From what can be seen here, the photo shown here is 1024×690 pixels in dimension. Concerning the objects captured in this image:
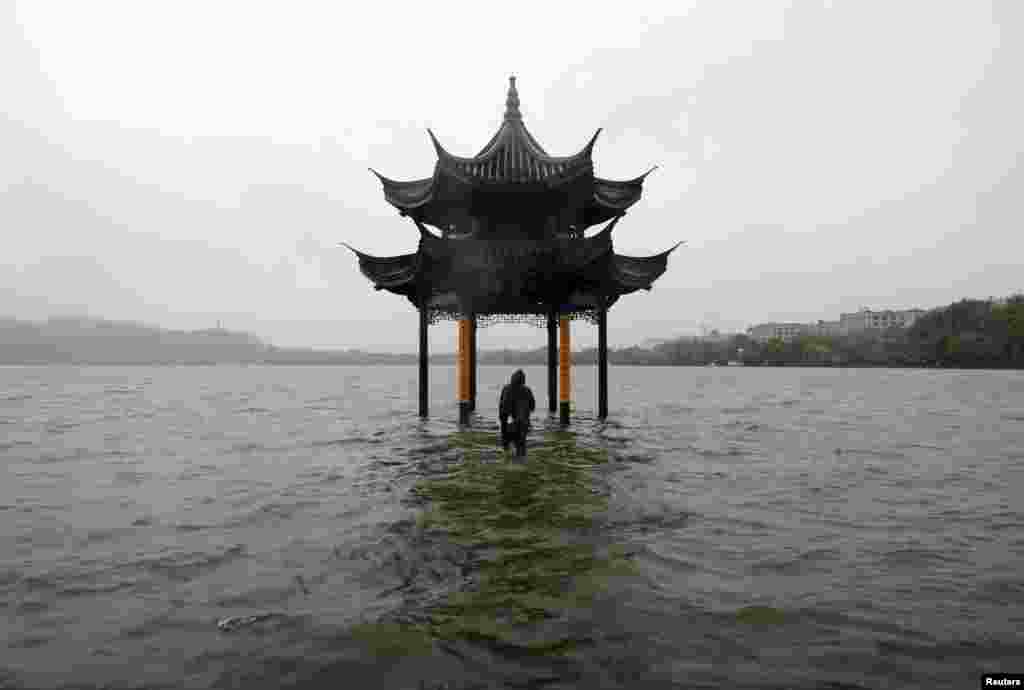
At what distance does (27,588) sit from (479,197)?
42.7 feet

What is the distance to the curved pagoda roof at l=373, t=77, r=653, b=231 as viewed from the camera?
15180mm

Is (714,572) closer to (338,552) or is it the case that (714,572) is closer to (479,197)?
(338,552)

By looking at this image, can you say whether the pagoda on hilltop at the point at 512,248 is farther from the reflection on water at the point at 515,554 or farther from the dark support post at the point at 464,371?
the reflection on water at the point at 515,554

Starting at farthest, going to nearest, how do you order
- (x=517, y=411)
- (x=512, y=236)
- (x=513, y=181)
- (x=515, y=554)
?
1. (x=512, y=236)
2. (x=513, y=181)
3. (x=517, y=411)
4. (x=515, y=554)

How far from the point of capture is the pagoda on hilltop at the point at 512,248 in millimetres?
15383

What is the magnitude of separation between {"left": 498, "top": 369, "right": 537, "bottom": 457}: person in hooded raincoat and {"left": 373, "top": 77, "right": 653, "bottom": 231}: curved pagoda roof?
6479 millimetres

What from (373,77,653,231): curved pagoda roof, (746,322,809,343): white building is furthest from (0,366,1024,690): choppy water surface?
(746,322,809,343): white building

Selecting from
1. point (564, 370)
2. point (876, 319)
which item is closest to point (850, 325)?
point (876, 319)

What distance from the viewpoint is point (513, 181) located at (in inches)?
604

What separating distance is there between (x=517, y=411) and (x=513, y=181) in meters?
7.13

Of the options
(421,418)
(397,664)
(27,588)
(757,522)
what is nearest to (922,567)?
(757,522)

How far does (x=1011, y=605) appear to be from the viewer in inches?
184

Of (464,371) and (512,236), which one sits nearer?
(512,236)

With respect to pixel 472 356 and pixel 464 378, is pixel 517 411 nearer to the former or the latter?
pixel 472 356
